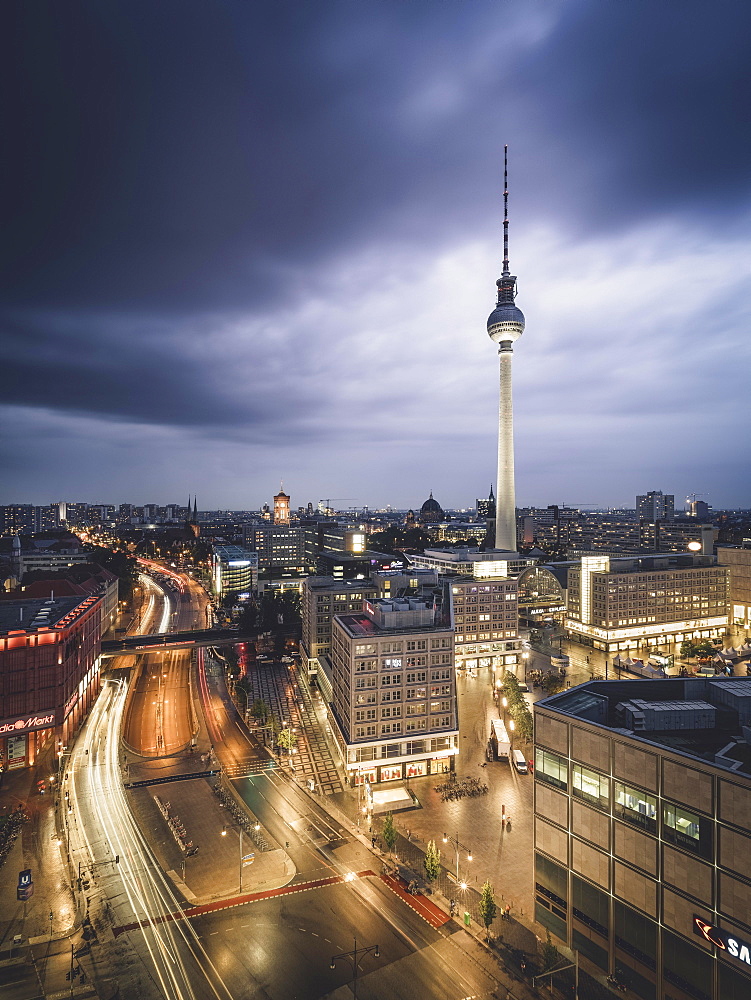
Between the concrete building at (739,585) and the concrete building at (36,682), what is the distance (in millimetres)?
128332

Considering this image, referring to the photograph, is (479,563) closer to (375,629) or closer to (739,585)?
(739,585)

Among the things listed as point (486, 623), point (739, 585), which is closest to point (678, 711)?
point (486, 623)

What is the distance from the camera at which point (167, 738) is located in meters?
65.1

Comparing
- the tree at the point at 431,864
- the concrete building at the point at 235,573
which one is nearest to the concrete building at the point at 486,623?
the tree at the point at 431,864

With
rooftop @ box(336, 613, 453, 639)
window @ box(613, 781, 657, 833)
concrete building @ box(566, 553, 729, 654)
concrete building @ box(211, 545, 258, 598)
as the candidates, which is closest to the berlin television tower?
concrete building @ box(566, 553, 729, 654)

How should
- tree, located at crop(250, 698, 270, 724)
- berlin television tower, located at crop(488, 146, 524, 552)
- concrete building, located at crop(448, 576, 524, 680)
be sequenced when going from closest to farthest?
tree, located at crop(250, 698, 270, 724), concrete building, located at crop(448, 576, 524, 680), berlin television tower, located at crop(488, 146, 524, 552)

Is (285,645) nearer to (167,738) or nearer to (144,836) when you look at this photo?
(167,738)

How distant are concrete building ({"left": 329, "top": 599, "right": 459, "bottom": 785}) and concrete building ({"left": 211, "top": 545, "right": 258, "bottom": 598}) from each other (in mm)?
99810

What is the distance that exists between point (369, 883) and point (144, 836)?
20.6 metres

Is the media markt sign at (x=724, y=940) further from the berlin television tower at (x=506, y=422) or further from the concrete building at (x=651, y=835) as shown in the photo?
the berlin television tower at (x=506, y=422)

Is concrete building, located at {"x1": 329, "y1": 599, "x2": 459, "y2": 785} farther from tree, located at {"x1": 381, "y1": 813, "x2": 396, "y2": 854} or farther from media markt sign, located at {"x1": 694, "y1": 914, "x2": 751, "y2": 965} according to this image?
media markt sign, located at {"x1": 694, "y1": 914, "x2": 751, "y2": 965}

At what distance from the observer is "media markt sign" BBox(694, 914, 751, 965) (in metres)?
24.5

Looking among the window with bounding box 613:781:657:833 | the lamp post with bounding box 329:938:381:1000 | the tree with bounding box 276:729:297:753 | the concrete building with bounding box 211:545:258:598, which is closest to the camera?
the window with bounding box 613:781:657:833

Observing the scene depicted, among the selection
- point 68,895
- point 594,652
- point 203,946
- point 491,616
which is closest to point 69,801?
point 68,895
